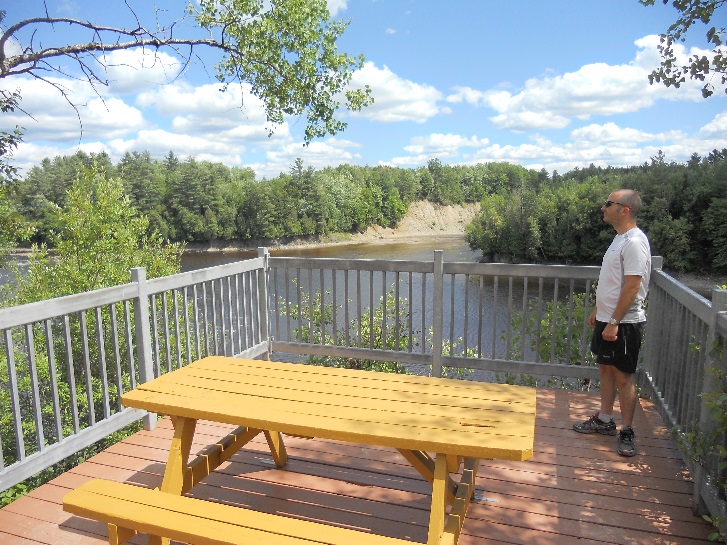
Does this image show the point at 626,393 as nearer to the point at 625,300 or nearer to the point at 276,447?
the point at 625,300

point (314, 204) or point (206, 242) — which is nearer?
point (206, 242)

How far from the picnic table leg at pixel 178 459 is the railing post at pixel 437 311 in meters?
2.32

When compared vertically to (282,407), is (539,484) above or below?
below

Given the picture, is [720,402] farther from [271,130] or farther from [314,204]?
[314,204]

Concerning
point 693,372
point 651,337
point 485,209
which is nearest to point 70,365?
point 693,372

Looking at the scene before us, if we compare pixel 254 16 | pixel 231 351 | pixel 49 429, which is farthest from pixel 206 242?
pixel 231 351

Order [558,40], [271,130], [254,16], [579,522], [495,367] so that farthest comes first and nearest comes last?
[558,40], [271,130], [254,16], [495,367], [579,522]

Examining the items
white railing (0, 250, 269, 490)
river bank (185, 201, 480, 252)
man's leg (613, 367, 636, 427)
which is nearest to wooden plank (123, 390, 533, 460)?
white railing (0, 250, 269, 490)

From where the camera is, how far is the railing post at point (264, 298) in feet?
14.8

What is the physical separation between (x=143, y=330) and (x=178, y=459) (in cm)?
135

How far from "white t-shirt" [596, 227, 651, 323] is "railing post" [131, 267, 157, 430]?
2699 mm

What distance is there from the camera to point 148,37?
299 inches

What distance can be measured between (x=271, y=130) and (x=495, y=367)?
23.7 ft

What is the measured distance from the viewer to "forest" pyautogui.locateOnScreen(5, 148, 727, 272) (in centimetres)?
3716
